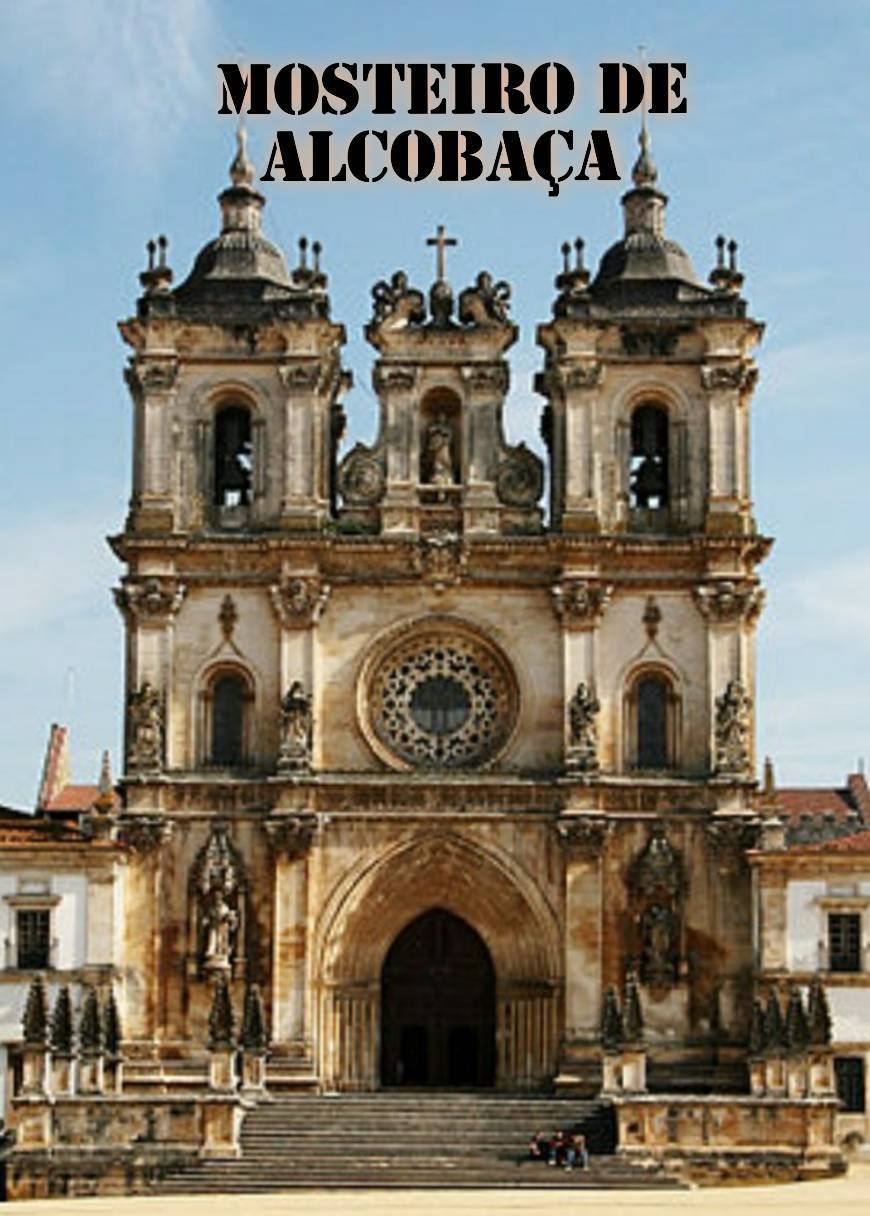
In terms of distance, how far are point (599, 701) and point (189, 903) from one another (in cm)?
966

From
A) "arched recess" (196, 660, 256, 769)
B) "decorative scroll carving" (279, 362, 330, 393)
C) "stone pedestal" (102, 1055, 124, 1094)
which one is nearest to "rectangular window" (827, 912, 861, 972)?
"arched recess" (196, 660, 256, 769)

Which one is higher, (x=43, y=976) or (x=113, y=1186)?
(x=43, y=976)

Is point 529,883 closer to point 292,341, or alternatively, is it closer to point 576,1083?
point 576,1083

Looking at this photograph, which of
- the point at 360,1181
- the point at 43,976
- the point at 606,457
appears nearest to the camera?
the point at 360,1181

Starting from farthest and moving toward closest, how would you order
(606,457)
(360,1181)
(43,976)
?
(606,457), (43,976), (360,1181)

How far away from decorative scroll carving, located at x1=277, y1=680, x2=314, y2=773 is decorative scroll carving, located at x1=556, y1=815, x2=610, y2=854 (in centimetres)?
555

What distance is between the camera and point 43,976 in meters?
52.0

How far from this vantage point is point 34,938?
2066 inches

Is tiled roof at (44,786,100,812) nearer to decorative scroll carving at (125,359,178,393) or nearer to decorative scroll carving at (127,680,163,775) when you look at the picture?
decorative scroll carving at (127,680,163,775)

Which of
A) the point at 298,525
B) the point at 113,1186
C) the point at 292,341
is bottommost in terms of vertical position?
the point at 113,1186

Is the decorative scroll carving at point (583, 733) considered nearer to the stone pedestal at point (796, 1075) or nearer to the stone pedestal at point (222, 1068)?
the stone pedestal at point (796, 1075)

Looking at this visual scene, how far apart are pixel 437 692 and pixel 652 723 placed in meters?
4.69

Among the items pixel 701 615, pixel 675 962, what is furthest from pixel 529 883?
pixel 701 615

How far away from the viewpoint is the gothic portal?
5312 cm
